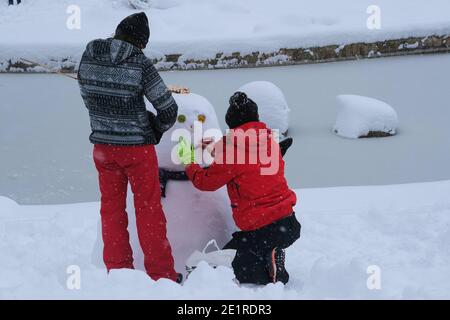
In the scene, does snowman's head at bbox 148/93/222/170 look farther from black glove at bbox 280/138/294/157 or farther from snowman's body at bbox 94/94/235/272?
black glove at bbox 280/138/294/157

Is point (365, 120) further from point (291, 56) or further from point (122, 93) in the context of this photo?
point (122, 93)

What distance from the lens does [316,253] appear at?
11.4 feet

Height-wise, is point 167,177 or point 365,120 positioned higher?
point 167,177

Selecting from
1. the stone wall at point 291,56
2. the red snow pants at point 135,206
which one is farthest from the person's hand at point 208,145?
the stone wall at point 291,56

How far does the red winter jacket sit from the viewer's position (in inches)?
108

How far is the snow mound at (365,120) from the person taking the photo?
7879mm

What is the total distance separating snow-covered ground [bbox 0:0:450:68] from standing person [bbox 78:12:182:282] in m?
10.6

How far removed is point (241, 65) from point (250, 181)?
10552 millimetres

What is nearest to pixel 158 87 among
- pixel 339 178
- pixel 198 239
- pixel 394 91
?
pixel 198 239

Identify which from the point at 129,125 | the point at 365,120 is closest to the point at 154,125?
the point at 129,125

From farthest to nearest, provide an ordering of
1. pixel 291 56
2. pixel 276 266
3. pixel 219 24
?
pixel 219 24 < pixel 291 56 < pixel 276 266

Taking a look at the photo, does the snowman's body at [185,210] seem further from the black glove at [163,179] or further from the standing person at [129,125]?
A: the standing person at [129,125]

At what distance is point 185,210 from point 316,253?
0.92 m

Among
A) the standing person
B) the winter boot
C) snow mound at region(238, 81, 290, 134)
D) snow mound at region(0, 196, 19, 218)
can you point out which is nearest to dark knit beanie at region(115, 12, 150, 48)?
the standing person
